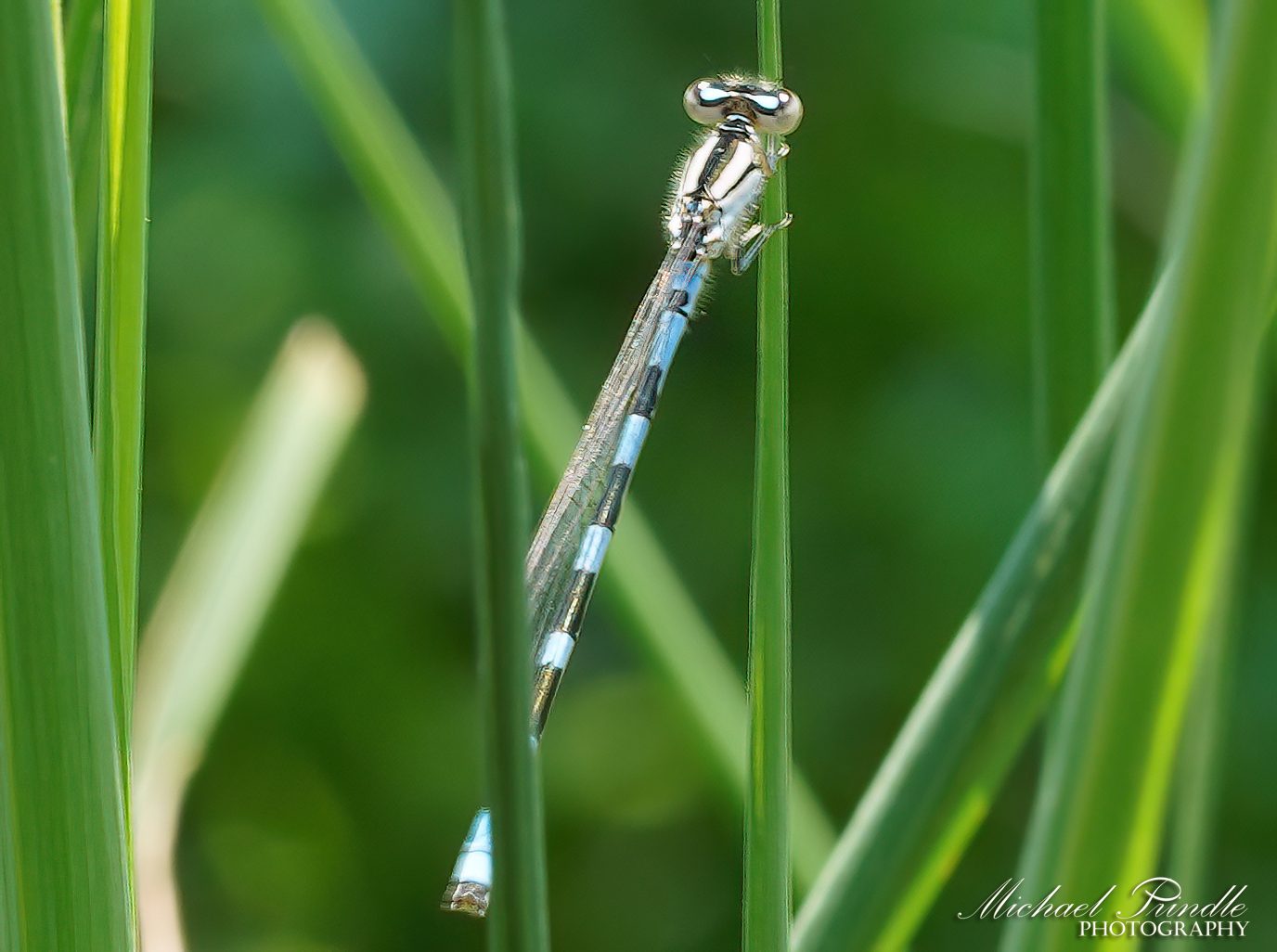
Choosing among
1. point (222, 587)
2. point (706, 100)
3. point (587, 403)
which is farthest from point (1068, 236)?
point (587, 403)

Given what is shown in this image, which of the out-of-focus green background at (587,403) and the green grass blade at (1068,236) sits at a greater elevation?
the out-of-focus green background at (587,403)

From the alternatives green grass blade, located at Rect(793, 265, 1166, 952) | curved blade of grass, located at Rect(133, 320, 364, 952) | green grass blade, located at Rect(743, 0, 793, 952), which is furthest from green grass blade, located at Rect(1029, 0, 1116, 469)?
curved blade of grass, located at Rect(133, 320, 364, 952)

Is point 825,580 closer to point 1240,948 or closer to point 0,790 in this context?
point 1240,948

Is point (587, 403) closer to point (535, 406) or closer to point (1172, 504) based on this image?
point (535, 406)

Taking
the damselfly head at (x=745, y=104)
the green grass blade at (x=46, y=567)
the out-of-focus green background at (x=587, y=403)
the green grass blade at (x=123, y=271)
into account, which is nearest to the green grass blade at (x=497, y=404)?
the green grass blade at (x=46, y=567)

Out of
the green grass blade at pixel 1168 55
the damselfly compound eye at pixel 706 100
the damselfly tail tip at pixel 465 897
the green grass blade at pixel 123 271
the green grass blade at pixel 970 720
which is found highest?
the damselfly compound eye at pixel 706 100

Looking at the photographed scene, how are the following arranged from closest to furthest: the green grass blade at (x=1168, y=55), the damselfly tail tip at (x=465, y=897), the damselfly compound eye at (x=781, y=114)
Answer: the damselfly tail tip at (x=465, y=897), the green grass blade at (x=1168, y=55), the damselfly compound eye at (x=781, y=114)

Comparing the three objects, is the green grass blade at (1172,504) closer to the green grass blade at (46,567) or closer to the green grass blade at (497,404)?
the green grass blade at (497,404)

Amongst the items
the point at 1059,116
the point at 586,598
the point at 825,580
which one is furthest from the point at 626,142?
the point at 1059,116
